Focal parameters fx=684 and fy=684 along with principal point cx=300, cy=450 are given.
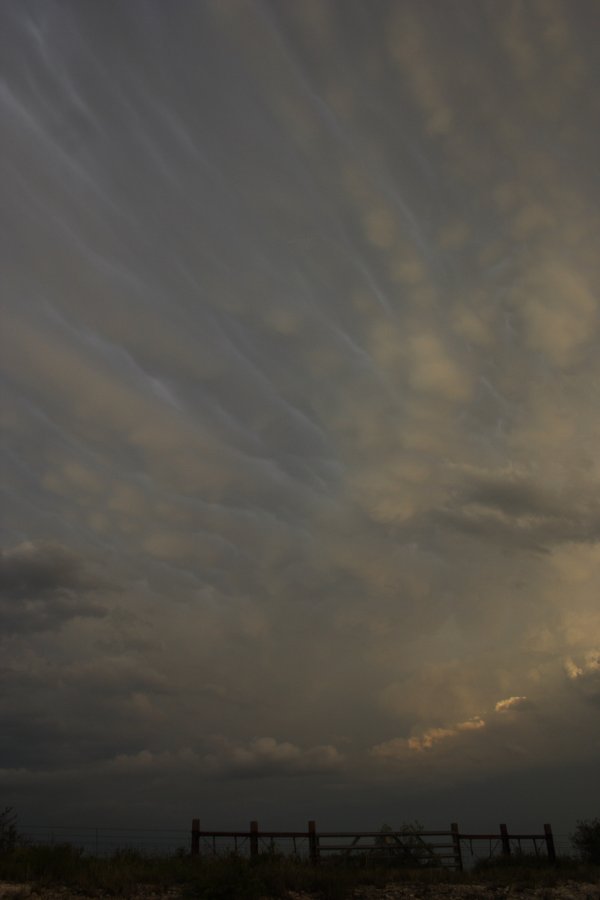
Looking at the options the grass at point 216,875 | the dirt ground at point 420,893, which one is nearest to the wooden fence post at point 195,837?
the grass at point 216,875

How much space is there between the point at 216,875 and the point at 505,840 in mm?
21799

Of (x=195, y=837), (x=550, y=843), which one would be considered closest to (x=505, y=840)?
(x=550, y=843)

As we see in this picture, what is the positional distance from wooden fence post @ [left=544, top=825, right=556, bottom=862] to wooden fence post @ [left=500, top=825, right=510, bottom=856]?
2.36 meters

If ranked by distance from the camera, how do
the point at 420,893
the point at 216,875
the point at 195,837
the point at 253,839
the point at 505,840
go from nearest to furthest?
the point at 216,875 < the point at 420,893 < the point at 253,839 < the point at 195,837 < the point at 505,840

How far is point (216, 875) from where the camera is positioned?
22656 mm

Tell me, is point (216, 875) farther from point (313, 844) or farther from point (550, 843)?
point (550, 843)

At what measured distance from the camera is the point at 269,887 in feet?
75.6

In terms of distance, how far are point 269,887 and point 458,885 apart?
361 inches

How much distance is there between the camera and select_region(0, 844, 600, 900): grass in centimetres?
2142

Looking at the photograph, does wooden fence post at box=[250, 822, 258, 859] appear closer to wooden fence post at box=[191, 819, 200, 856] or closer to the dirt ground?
wooden fence post at box=[191, 819, 200, 856]

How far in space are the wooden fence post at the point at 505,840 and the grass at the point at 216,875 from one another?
5.26 meters

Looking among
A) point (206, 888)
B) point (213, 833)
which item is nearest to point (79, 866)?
point (206, 888)

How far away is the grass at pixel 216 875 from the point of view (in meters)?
21.4

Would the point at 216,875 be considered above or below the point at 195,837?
below
